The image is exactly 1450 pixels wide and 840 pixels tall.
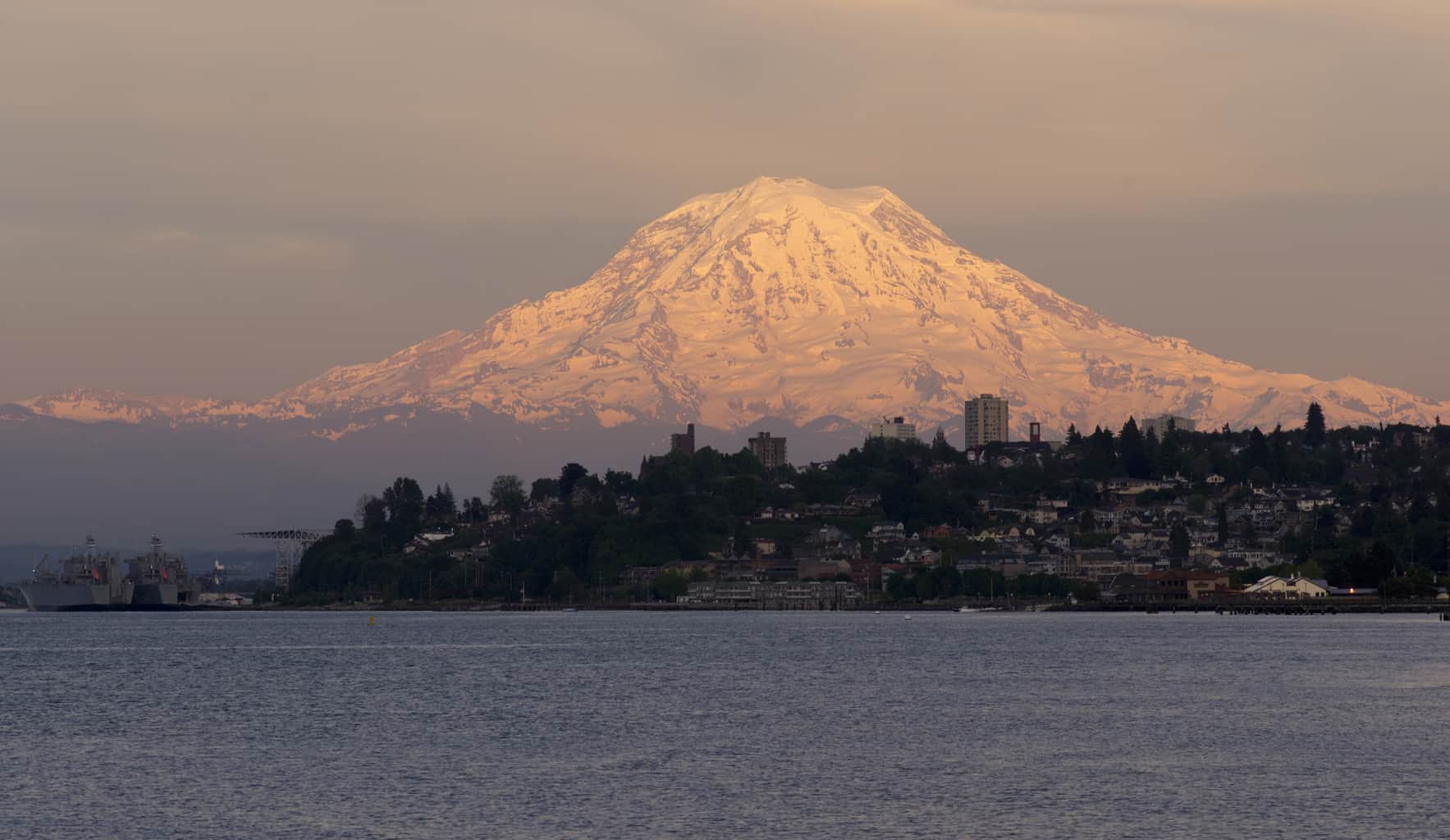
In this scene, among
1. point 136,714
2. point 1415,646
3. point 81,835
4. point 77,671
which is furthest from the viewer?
point 1415,646

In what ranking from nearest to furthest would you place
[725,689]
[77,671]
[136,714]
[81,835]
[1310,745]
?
[81,835]
[1310,745]
[136,714]
[725,689]
[77,671]

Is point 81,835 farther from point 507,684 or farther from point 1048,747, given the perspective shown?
point 507,684

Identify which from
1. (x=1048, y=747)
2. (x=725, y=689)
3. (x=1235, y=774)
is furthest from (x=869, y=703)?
(x=1235, y=774)

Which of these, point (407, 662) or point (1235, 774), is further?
point (407, 662)

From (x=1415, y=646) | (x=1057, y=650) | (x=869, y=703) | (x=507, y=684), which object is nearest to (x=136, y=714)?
(x=507, y=684)

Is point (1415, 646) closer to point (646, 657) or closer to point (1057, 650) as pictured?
point (1057, 650)

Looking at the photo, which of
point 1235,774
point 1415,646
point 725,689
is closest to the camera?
point 1235,774
